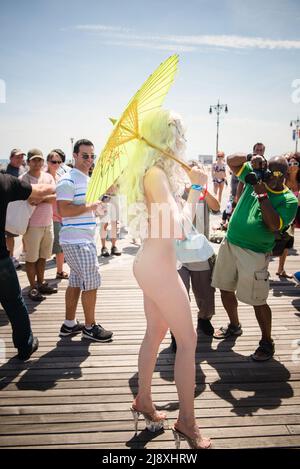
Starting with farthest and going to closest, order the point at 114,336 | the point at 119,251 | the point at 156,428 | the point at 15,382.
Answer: the point at 119,251
the point at 114,336
the point at 15,382
the point at 156,428

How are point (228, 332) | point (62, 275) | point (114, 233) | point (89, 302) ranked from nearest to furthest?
1. point (89, 302)
2. point (228, 332)
3. point (62, 275)
4. point (114, 233)

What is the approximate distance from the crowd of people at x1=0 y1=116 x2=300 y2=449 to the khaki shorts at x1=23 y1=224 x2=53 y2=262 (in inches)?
0.6

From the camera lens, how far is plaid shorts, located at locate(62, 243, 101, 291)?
11.0 ft

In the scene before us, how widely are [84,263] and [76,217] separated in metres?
0.47

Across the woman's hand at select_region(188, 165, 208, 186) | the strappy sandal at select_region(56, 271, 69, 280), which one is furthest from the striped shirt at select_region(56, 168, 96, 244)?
the strappy sandal at select_region(56, 271, 69, 280)

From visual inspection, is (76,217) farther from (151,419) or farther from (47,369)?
(151,419)

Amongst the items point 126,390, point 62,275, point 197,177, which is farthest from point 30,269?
point 197,177

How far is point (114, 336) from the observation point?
12.2ft

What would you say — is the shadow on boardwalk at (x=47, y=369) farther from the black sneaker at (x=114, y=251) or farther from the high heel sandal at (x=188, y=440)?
the black sneaker at (x=114, y=251)

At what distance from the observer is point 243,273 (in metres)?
3.17

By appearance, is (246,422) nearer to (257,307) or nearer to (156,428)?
(156,428)

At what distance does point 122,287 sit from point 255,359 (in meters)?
2.58

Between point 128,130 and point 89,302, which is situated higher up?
point 128,130

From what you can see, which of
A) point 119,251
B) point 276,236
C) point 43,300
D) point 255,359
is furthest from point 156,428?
point 119,251
